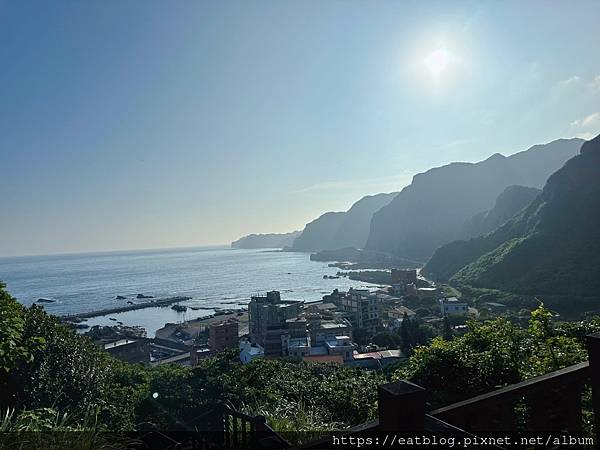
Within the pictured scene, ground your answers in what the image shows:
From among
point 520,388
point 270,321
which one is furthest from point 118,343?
point 520,388

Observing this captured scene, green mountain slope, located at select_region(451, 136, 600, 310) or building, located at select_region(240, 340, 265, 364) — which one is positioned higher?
green mountain slope, located at select_region(451, 136, 600, 310)

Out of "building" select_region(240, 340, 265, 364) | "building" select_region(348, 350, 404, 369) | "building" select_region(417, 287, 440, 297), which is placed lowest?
"building" select_region(417, 287, 440, 297)

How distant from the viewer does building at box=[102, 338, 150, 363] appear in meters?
24.8

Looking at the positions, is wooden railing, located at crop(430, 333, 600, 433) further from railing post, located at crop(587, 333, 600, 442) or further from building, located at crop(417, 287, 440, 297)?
building, located at crop(417, 287, 440, 297)

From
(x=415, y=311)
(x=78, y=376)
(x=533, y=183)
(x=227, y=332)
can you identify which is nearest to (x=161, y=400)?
(x=78, y=376)

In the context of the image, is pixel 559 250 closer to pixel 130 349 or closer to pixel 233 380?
pixel 233 380

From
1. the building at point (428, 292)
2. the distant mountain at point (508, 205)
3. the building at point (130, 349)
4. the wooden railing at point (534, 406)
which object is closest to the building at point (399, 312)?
the building at point (428, 292)

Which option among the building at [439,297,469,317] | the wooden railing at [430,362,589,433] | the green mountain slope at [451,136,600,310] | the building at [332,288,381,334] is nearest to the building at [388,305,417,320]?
the building at [332,288,381,334]

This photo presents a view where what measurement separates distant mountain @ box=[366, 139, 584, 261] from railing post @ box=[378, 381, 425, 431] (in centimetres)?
10343

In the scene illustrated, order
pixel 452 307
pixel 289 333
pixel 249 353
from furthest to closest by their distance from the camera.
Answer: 1. pixel 452 307
2. pixel 289 333
3. pixel 249 353

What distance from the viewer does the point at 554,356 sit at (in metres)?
3.07

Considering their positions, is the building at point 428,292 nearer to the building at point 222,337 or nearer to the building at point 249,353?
the building at point 249,353

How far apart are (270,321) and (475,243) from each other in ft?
128

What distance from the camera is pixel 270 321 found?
31328 millimetres
